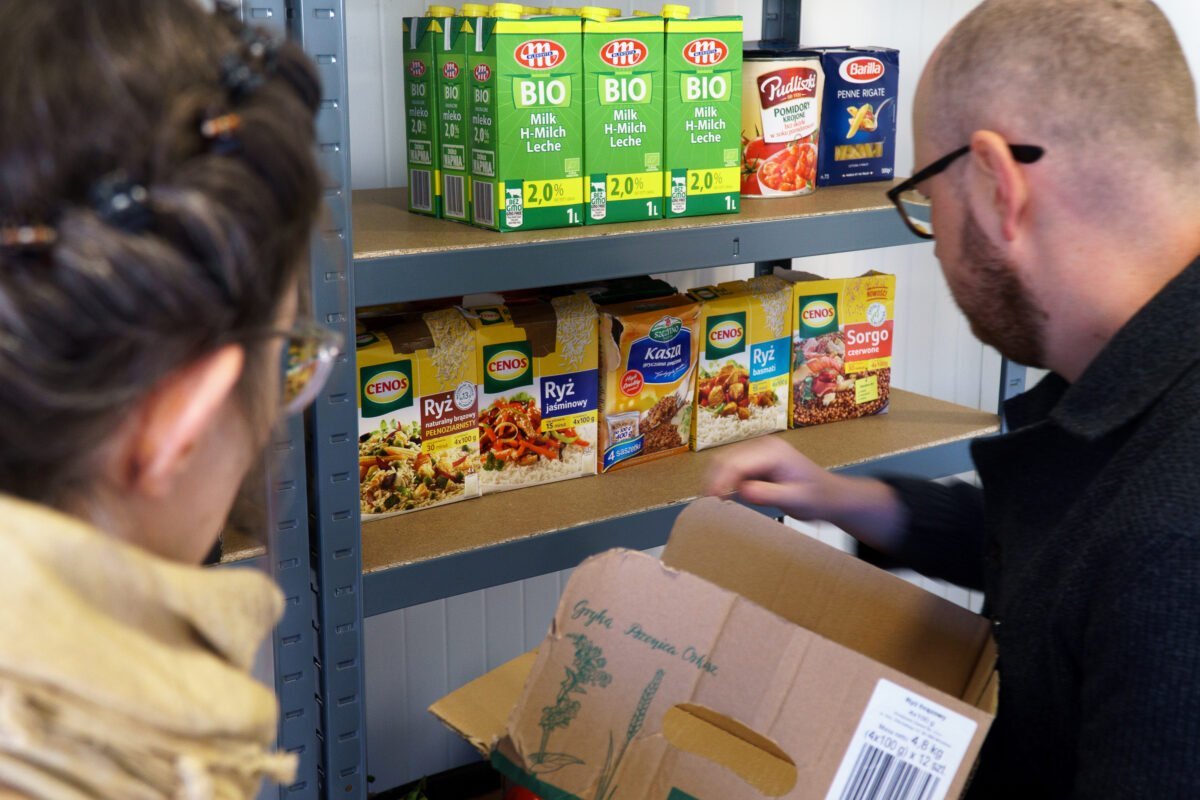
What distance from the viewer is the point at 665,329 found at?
1.86 m

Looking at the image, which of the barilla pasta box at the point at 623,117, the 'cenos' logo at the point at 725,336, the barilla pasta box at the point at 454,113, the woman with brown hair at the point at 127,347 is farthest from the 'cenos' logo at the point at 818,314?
the woman with brown hair at the point at 127,347

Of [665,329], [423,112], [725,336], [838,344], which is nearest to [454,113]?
[423,112]

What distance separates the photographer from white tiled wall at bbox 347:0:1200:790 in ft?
6.88

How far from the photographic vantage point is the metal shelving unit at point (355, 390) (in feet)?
4.53

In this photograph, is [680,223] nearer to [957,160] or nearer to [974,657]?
[957,160]

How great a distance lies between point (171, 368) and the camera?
535mm

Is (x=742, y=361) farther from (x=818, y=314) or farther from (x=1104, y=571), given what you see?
(x=1104, y=571)

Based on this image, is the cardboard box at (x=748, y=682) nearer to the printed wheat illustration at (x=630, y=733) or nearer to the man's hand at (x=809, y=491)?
the printed wheat illustration at (x=630, y=733)

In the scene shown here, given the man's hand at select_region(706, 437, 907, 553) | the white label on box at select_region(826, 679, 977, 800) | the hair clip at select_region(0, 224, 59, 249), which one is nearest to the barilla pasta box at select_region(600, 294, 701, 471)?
the man's hand at select_region(706, 437, 907, 553)

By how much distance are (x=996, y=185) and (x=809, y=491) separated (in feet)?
1.56

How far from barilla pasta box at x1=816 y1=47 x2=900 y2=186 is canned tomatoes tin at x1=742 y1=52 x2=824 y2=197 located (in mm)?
68

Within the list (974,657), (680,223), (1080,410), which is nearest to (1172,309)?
(1080,410)

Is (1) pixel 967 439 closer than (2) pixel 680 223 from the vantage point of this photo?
No

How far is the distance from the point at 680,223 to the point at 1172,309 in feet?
2.40
